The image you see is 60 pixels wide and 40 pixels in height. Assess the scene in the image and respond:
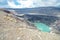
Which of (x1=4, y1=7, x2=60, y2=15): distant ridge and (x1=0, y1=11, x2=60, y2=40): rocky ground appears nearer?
(x1=0, y1=11, x2=60, y2=40): rocky ground

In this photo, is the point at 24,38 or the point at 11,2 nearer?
the point at 24,38

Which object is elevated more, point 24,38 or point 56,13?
point 56,13

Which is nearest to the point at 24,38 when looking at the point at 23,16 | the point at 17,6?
the point at 23,16

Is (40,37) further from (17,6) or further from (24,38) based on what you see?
(17,6)

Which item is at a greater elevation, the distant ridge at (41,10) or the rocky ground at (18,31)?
the distant ridge at (41,10)

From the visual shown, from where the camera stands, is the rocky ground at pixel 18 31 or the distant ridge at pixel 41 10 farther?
the distant ridge at pixel 41 10

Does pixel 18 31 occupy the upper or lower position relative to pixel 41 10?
lower

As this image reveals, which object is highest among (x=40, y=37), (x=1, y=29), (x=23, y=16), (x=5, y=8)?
(x=5, y=8)

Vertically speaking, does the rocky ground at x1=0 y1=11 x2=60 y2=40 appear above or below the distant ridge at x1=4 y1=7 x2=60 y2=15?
below
